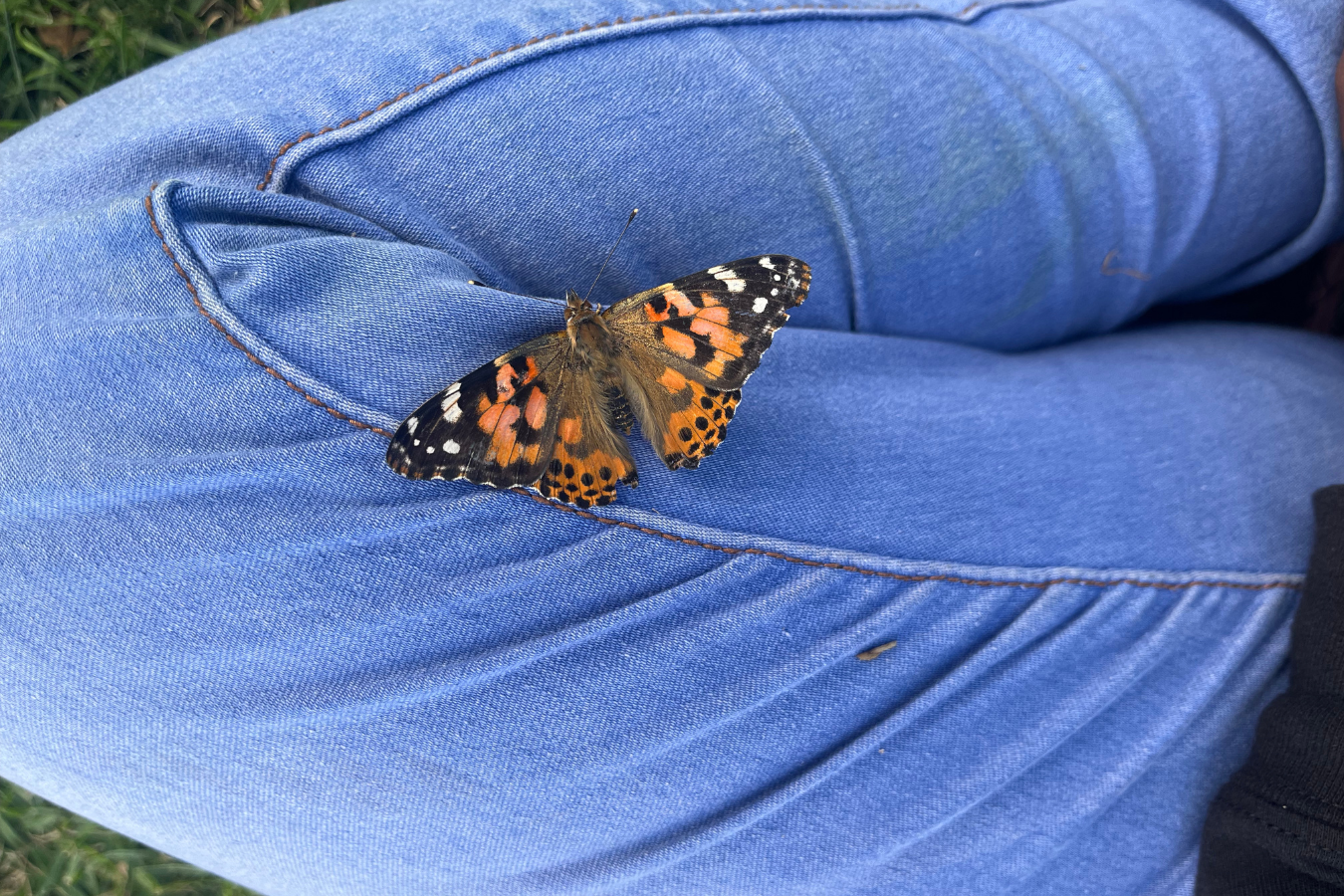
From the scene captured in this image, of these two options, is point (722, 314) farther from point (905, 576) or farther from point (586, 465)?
point (905, 576)

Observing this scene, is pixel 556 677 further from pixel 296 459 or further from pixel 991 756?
pixel 991 756

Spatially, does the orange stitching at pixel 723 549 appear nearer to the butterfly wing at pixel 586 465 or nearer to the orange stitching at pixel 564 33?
the butterfly wing at pixel 586 465

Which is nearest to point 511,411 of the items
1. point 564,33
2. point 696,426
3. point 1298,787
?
point 696,426

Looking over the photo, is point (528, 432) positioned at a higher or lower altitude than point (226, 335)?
lower

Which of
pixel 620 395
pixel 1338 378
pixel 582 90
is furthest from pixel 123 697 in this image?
pixel 1338 378

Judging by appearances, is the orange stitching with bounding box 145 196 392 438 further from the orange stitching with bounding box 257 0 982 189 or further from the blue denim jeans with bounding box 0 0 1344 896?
the orange stitching with bounding box 257 0 982 189

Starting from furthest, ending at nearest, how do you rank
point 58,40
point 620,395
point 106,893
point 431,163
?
1. point 106,893
2. point 58,40
3. point 620,395
4. point 431,163

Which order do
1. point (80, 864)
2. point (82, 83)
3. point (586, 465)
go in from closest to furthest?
1. point (586, 465)
2. point (82, 83)
3. point (80, 864)

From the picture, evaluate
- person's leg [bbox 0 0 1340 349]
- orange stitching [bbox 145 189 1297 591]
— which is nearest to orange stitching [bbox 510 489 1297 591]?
orange stitching [bbox 145 189 1297 591]
